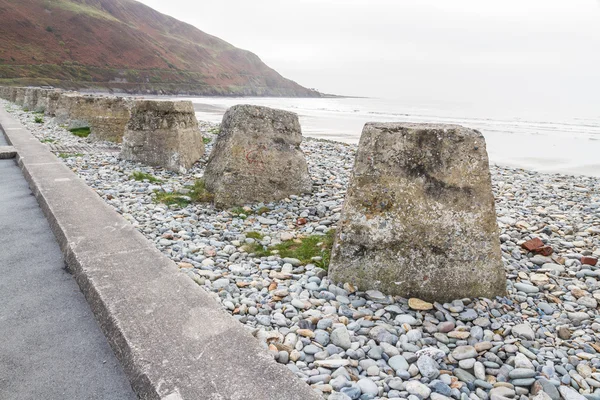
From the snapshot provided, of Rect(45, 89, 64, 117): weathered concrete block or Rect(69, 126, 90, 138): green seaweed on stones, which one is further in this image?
Rect(45, 89, 64, 117): weathered concrete block

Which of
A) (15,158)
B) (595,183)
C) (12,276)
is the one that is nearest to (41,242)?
(12,276)

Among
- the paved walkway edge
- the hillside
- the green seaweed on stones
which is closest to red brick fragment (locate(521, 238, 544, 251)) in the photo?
the paved walkway edge

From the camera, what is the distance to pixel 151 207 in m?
5.61

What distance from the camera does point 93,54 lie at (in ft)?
247

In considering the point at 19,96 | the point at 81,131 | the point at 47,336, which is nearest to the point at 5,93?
the point at 19,96

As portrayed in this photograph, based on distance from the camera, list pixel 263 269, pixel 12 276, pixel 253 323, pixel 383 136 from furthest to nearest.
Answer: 1. pixel 263 269
2. pixel 383 136
3. pixel 12 276
4. pixel 253 323

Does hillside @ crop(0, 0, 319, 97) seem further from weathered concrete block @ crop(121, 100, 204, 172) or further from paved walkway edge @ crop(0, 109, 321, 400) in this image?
paved walkway edge @ crop(0, 109, 321, 400)

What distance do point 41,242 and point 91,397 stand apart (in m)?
2.49

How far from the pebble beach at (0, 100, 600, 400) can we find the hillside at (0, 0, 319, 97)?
6171 centimetres

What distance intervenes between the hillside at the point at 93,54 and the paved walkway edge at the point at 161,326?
6212 cm

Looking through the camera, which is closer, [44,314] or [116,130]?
[44,314]

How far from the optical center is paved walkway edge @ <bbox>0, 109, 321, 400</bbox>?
189cm

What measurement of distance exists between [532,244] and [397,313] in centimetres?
220

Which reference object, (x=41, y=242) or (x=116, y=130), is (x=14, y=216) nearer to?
(x=41, y=242)
